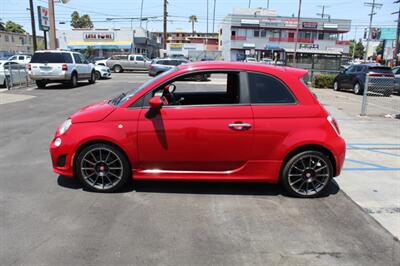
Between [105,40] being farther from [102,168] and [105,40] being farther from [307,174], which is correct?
[307,174]

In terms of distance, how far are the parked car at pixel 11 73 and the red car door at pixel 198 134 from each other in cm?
1482

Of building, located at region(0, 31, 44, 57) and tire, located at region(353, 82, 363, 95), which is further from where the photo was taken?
building, located at region(0, 31, 44, 57)

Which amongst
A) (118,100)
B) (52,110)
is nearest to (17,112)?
(52,110)

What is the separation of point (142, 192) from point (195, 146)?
1.00 meters

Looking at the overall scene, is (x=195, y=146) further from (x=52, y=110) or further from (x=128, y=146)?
(x=52, y=110)

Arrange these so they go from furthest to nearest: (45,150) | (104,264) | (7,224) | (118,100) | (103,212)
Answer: (45,150) → (118,100) → (103,212) → (7,224) → (104,264)

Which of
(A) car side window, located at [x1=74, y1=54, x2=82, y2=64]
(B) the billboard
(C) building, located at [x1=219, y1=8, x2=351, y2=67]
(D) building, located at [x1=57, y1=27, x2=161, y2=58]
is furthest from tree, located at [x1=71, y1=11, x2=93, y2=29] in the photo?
(A) car side window, located at [x1=74, y1=54, x2=82, y2=64]

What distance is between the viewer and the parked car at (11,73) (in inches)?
643

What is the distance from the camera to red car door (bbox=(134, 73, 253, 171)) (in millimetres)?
4285

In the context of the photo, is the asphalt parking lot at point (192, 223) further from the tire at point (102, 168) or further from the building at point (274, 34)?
the building at point (274, 34)

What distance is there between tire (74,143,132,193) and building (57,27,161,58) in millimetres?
54060

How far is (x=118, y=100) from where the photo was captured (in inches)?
188

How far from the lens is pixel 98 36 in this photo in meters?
56.3

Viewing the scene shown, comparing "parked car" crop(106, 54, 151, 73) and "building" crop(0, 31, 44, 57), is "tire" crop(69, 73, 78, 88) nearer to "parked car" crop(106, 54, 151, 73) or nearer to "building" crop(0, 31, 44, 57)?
"parked car" crop(106, 54, 151, 73)
